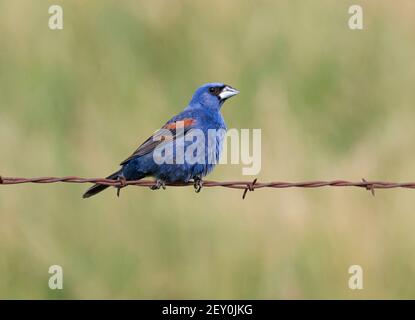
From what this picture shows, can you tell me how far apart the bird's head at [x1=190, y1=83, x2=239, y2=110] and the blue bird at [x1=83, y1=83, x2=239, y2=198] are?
236 mm

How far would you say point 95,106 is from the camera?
13625 mm

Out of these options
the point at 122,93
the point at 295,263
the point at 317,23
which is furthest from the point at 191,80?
the point at 295,263

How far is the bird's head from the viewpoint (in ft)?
34.5

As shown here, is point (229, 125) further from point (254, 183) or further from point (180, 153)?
point (254, 183)

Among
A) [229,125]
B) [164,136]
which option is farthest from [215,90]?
[229,125]

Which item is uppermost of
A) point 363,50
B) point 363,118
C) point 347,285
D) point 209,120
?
point 363,50

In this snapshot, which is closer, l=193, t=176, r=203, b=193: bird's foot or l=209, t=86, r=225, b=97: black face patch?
l=193, t=176, r=203, b=193: bird's foot

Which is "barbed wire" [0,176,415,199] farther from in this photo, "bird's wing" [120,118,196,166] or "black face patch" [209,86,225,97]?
"black face patch" [209,86,225,97]

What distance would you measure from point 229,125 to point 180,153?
3240 millimetres

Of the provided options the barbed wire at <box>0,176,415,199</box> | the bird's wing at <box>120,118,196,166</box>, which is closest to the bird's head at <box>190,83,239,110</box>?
the bird's wing at <box>120,118,196,166</box>

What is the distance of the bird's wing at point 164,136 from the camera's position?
9.75 metres

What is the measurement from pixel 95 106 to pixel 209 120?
147 inches

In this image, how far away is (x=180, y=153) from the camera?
9.66 meters

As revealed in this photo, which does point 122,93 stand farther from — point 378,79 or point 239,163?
point 378,79
